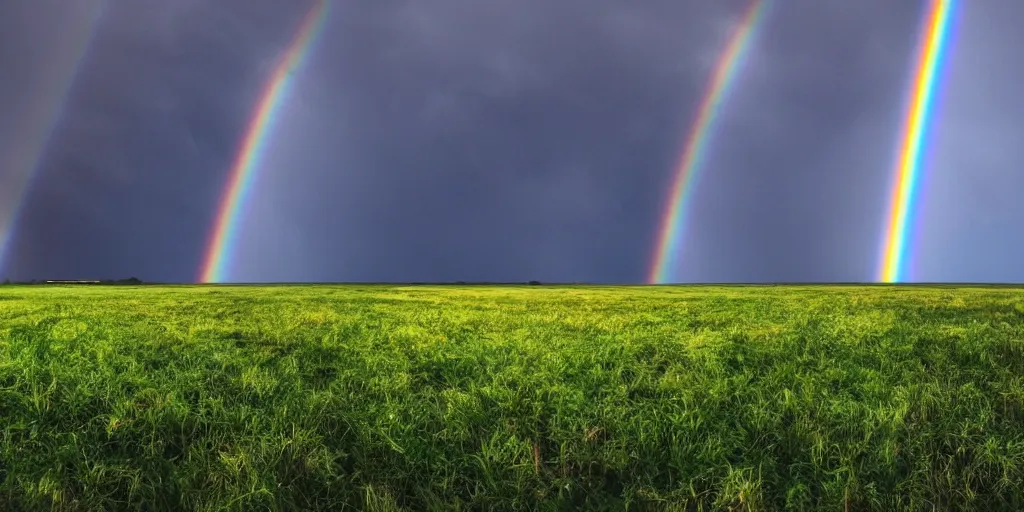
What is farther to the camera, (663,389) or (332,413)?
(663,389)

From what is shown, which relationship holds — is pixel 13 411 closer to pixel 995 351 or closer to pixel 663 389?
pixel 663 389

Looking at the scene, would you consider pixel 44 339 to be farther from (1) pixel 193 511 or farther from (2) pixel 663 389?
(2) pixel 663 389

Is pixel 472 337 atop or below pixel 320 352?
atop

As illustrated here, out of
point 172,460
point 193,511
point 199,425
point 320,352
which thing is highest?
point 320,352

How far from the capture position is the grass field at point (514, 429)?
4.73 meters

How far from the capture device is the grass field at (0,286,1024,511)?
4.73 meters

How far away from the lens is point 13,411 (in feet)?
21.2

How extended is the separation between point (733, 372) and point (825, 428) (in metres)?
2.74

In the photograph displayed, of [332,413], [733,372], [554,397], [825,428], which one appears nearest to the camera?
[825,428]

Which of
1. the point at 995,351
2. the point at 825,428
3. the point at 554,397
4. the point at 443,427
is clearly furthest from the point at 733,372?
the point at 995,351

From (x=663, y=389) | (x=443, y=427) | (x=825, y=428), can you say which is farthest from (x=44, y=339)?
(x=825, y=428)

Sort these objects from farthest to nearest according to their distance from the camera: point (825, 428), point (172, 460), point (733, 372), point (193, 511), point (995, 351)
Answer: point (995, 351) → point (733, 372) → point (825, 428) → point (172, 460) → point (193, 511)

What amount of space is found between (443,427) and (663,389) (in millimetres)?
3182

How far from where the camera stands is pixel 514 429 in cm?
587
